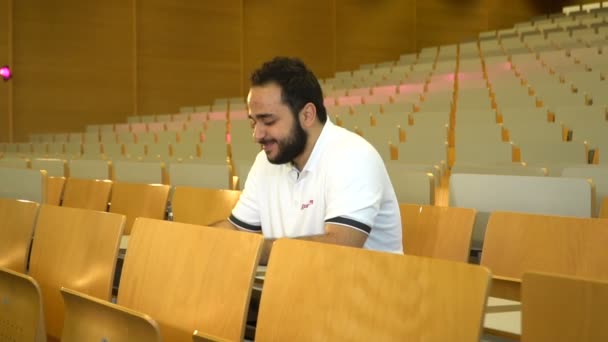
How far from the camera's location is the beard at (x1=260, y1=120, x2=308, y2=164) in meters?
1.01

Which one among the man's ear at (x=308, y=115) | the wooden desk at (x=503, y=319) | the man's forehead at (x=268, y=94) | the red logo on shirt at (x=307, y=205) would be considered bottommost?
the wooden desk at (x=503, y=319)

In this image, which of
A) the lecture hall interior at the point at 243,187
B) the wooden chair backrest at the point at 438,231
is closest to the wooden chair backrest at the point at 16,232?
the lecture hall interior at the point at 243,187

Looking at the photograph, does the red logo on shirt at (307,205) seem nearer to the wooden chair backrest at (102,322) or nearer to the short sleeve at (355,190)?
the short sleeve at (355,190)

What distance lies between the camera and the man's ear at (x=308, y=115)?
40.4 inches

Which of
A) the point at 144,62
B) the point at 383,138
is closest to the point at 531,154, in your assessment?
the point at 383,138

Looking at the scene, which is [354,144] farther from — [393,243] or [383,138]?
[383,138]

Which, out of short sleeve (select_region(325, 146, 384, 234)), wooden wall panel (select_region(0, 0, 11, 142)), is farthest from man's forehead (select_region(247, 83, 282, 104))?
wooden wall panel (select_region(0, 0, 11, 142))

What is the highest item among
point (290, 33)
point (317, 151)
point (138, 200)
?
point (290, 33)

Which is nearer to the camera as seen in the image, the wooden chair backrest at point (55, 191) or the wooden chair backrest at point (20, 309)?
the wooden chair backrest at point (20, 309)

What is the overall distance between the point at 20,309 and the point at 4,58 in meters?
4.01

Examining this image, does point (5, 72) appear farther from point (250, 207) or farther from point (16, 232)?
point (250, 207)

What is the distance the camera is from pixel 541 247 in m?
0.95

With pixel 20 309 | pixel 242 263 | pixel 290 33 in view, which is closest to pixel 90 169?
pixel 20 309

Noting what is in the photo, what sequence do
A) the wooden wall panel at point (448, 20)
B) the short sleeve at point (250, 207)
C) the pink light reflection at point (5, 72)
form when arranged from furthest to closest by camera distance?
the wooden wall panel at point (448, 20), the pink light reflection at point (5, 72), the short sleeve at point (250, 207)
